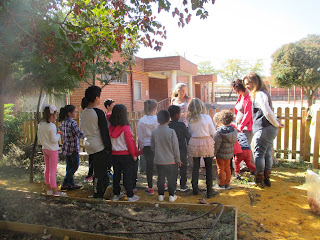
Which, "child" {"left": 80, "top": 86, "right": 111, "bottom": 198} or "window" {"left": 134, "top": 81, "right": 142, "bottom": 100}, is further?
"window" {"left": 134, "top": 81, "right": 142, "bottom": 100}

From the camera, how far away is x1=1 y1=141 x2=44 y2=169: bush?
6575 millimetres

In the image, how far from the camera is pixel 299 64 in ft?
55.4

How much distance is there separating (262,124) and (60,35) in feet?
12.7

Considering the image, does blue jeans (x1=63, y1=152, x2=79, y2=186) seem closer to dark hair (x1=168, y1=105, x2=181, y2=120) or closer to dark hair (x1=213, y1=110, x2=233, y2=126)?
dark hair (x1=168, y1=105, x2=181, y2=120)

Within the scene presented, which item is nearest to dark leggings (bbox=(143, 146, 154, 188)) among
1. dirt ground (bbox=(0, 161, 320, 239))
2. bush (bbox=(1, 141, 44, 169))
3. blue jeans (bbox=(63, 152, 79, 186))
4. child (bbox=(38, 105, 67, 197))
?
dirt ground (bbox=(0, 161, 320, 239))

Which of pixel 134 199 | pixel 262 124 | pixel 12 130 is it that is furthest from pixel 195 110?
pixel 12 130

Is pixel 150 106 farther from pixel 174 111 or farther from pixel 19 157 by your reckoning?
pixel 19 157

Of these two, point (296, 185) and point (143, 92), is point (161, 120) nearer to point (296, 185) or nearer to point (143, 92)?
point (296, 185)

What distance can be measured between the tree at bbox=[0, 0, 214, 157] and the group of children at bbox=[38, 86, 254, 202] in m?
0.70

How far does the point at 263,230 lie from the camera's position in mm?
3102

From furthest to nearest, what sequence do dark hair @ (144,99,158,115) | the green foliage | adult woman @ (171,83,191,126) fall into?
the green foliage
adult woman @ (171,83,191,126)
dark hair @ (144,99,158,115)

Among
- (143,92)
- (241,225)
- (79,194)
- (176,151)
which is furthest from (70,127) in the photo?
(143,92)

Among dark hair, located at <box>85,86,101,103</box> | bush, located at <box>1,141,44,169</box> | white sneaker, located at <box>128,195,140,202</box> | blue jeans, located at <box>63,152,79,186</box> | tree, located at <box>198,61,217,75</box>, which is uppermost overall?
tree, located at <box>198,61,217,75</box>

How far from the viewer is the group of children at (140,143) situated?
3.90 meters
